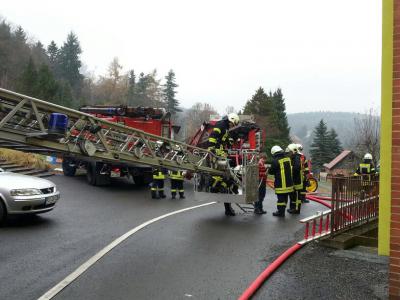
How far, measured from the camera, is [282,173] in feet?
33.3

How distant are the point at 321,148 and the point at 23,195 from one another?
63.3m

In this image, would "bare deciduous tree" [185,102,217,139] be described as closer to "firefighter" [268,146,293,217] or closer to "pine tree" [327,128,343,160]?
"pine tree" [327,128,343,160]

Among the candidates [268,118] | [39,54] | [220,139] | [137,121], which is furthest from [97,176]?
[39,54]

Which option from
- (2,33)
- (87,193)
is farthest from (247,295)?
(2,33)

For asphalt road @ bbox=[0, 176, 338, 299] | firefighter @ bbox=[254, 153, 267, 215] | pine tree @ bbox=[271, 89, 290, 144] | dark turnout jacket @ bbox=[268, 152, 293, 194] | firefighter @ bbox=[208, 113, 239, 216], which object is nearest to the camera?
asphalt road @ bbox=[0, 176, 338, 299]

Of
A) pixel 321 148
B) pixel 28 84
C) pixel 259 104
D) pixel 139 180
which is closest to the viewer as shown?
pixel 139 180

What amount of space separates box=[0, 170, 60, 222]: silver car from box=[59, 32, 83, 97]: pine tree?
6612 centimetres

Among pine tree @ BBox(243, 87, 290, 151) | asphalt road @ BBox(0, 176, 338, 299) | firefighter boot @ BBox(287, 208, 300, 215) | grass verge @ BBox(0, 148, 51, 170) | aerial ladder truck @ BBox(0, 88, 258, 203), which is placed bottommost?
firefighter boot @ BBox(287, 208, 300, 215)

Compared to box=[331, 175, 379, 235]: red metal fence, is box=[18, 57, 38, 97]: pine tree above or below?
above

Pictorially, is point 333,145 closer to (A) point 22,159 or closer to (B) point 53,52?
(B) point 53,52

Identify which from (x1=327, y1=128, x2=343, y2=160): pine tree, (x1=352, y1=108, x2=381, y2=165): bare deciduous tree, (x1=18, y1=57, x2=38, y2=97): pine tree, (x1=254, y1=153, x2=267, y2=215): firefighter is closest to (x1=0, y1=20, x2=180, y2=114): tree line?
(x1=18, y1=57, x2=38, y2=97): pine tree

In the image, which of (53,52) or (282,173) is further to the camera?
(53,52)

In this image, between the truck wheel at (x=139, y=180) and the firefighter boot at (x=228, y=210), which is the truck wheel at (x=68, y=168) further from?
the firefighter boot at (x=228, y=210)

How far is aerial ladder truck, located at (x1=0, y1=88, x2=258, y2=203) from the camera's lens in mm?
5371
